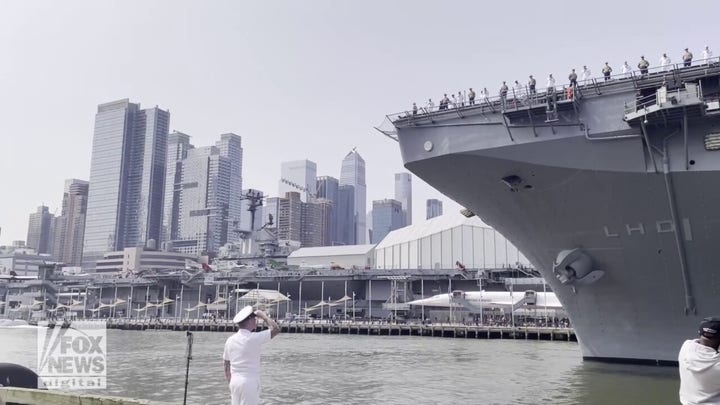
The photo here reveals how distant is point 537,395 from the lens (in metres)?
14.8

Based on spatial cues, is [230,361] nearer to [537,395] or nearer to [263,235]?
[537,395]

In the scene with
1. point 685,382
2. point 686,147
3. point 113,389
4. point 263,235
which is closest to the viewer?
point 685,382

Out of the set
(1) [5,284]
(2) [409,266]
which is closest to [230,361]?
(2) [409,266]

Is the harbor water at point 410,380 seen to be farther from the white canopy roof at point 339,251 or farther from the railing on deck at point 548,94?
the white canopy roof at point 339,251

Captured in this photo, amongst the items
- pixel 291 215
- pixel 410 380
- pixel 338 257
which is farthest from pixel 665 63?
pixel 291 215

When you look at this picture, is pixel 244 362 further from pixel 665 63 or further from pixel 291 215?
pixel 291 215

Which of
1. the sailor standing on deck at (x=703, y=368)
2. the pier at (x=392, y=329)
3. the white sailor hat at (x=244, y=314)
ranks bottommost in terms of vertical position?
the pier at (x=392, y=329)

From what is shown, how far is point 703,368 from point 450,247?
230 ft

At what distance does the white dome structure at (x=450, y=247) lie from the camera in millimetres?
69750

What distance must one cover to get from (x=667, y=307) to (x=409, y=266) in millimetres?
61329

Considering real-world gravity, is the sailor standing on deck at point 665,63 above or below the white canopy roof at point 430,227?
below

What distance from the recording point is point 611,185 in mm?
15664

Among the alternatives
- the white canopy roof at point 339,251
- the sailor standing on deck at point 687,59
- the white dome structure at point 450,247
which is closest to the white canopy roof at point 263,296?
the white dome structure at point 450,247

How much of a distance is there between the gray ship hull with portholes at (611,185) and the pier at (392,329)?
22.9 metres
